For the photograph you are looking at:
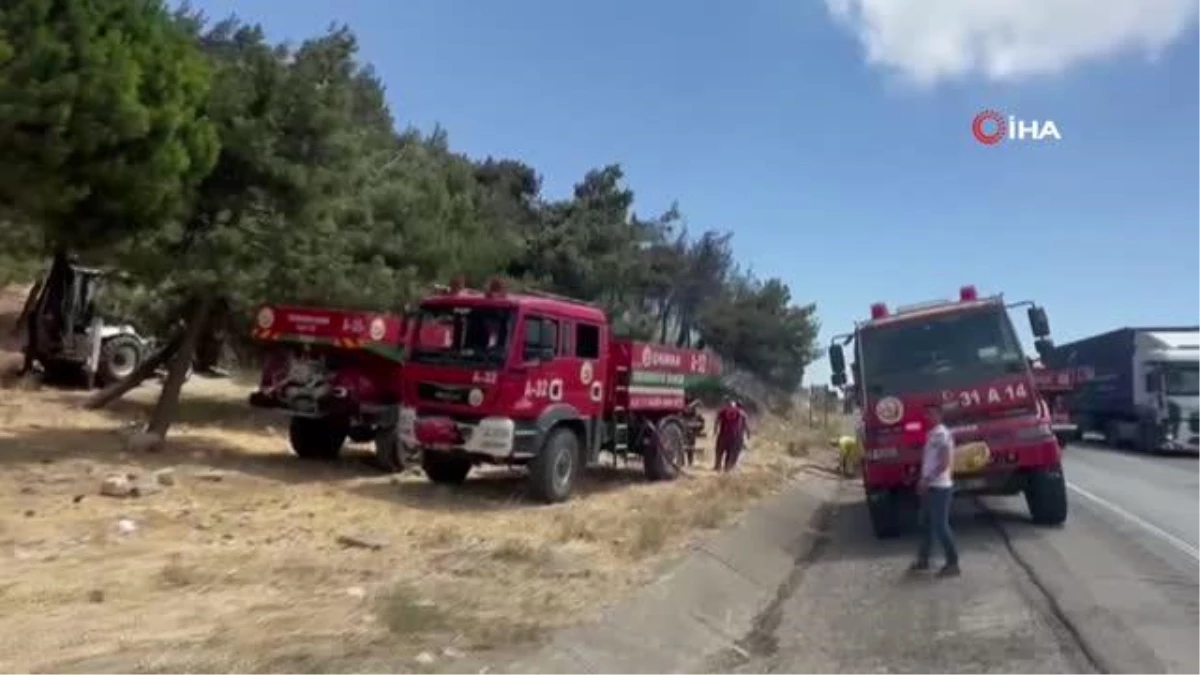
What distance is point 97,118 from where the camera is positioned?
15266mm

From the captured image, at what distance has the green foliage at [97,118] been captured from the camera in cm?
1440

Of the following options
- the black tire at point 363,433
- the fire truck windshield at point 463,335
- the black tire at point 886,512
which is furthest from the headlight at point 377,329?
the black tire at point 886,512

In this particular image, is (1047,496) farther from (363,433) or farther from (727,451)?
(363,433)

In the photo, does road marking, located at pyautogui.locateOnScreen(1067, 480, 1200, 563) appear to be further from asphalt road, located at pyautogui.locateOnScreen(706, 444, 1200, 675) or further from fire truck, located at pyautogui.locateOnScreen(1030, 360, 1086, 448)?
fire truck, located at pyautogui.locateOnScreen(1030, 360, 1086, 448)

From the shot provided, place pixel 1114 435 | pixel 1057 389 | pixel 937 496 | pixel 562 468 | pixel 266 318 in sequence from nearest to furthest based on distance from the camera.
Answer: pixel 937 496 → pixel 562 468 → pixel 266 318 → pixel 1057 389 → pixel 1114 435

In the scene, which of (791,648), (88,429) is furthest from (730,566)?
(88,429)

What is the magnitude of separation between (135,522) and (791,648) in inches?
303

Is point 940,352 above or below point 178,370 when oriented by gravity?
above

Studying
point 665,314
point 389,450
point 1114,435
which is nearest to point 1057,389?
point 1114,435

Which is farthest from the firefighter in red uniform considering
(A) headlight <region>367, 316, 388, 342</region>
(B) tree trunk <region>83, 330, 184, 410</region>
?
(B) tree trunk <region>83, 330, 184, 410</region>

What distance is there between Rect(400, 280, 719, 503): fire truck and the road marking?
25.3 ft

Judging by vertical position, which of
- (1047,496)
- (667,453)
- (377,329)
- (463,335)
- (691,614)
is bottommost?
(691,614)

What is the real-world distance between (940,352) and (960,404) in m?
0.92

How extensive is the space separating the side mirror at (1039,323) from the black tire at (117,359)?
74.8 feet
